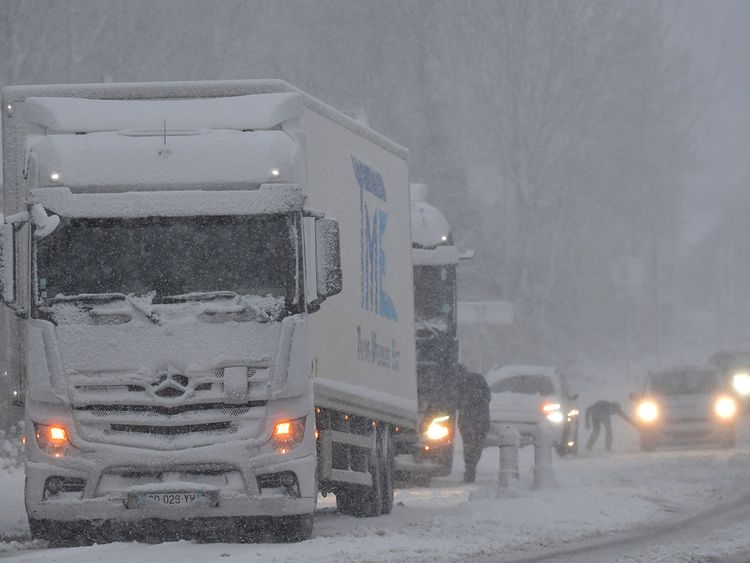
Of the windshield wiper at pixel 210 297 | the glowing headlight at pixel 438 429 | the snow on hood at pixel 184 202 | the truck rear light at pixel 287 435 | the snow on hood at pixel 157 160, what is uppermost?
the snow on hood at pixel 157 160

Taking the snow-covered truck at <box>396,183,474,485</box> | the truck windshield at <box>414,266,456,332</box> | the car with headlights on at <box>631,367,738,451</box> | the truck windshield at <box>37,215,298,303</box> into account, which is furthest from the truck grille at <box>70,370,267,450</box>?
the car with headlights on at <box>631,367,738,451</box>

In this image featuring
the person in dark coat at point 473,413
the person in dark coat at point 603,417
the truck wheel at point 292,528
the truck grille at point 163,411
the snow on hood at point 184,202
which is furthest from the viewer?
the person in dark coat at point 603,417

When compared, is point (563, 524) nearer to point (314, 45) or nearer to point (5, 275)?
point (5, 275)

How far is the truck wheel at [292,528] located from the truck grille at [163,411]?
2.94ft

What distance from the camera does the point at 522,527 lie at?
14.6m

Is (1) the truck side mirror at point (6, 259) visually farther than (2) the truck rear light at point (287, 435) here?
No

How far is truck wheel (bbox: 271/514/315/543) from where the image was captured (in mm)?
12852

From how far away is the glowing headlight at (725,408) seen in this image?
96.1 ft

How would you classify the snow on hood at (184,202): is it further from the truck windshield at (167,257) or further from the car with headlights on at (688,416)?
the car with headlights on at (688,416)

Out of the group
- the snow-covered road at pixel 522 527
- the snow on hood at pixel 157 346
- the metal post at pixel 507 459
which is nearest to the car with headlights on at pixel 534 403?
the snow-covered road at pixel 522 527

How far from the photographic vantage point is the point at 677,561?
11.8m

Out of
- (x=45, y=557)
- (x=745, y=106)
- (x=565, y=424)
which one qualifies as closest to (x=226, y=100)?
(x=45, y=557)

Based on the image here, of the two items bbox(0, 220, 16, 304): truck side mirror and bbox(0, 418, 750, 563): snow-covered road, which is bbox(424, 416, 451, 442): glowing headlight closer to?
bbox(0, 418, 750, 563): snow-covered road

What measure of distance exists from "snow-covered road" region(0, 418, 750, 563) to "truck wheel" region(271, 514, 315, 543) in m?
0.15
